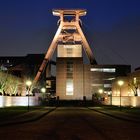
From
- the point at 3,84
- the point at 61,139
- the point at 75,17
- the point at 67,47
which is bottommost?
the point at 61,139

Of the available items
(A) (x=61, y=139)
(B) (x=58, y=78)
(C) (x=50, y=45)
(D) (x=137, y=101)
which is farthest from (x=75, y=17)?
(A) (x=61, y=139)

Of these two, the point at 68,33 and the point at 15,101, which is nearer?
the point at 15,101

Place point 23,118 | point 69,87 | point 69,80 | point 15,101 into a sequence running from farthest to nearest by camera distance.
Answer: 1. point 69,80
2. point 69,87
3. point 15,101
4. point 23,118

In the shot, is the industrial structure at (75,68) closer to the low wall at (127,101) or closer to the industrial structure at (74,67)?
the industrial structure at (74,67)

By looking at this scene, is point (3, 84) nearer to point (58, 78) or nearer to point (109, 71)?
point (58, 78)

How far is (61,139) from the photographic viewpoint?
15.3 metres

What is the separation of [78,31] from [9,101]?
205ft

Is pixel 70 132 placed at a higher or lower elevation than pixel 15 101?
lower

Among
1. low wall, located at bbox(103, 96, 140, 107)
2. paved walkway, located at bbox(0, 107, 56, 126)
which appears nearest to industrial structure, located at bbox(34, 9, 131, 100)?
low wall, located at bbox(103, 96, 140, 107)

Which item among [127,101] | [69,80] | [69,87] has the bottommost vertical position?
[127,101]

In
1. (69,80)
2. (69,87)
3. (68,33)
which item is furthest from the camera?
(68,33)

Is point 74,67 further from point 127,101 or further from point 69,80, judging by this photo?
point 127,101

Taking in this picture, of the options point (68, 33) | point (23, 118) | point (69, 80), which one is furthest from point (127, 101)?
point (68, 33)

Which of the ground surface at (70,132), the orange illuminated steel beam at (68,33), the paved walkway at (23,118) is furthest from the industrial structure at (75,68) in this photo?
the ground surface at (70,132)
